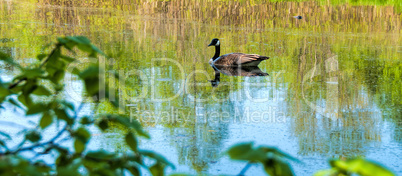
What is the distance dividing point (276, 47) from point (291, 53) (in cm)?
61

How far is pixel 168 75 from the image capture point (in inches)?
284

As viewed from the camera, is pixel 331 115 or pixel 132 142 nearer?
pixel 132 142

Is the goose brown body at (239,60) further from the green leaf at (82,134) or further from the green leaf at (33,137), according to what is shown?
the green leaf at (82,134)

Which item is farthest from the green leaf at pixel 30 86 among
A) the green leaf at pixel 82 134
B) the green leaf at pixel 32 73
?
the green leaf at pixel 82 134

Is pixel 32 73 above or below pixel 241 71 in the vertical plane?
above

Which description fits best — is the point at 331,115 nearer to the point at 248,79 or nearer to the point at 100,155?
the point at 248,79

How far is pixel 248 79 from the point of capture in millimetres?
7273

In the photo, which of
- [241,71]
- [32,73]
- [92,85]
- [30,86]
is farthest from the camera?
[241,71]

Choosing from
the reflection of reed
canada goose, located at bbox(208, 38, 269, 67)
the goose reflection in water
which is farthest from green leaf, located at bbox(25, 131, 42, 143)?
canada goose, located at bbox(208, 38, 269, 67)

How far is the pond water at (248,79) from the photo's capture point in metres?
4.47

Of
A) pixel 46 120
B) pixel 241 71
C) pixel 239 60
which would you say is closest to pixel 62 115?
pixel 46 120

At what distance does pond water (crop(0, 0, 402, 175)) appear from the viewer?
14.7 feet

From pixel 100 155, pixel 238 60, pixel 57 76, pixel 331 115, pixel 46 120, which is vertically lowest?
pixel 331 115

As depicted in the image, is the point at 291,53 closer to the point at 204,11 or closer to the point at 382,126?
the point at 382,126
